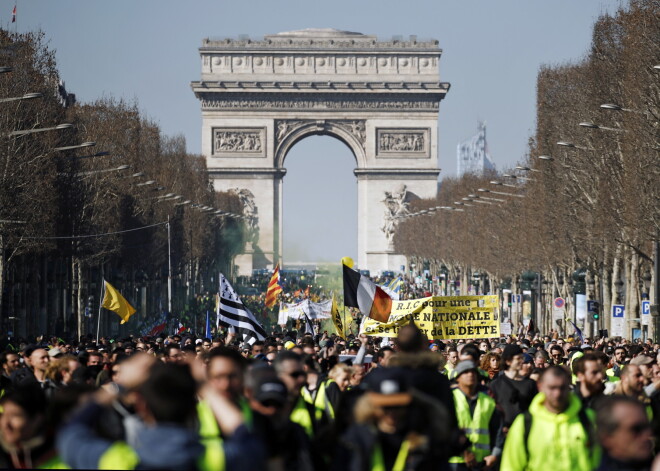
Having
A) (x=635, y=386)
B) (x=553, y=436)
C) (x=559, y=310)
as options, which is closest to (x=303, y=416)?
(x=553, y=436)

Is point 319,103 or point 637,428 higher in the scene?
point 319,103

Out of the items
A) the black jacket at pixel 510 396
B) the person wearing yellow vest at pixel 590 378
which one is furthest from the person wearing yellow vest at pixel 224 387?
the black jacket at pixel 510 396

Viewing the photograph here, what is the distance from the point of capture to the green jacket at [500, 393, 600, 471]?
398 inches

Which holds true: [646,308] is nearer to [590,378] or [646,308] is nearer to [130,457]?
[590,378]

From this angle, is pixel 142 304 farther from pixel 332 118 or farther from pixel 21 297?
pixel 332 118

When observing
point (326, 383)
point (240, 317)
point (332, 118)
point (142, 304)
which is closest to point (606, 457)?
point (326, 383)

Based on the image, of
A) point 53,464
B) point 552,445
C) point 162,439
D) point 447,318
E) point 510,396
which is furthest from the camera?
point 447,318

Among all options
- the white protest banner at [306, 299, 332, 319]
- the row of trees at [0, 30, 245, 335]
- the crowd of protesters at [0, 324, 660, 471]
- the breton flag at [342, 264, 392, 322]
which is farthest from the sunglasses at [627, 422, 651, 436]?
the white protest banner at [306, 299, 332, 319]

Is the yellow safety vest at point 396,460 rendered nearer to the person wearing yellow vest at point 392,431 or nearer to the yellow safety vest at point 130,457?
the person wearing yellow vest at point 392,431

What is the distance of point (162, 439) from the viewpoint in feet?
21.6

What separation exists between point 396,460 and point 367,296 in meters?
16.1

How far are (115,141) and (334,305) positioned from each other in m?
37.6

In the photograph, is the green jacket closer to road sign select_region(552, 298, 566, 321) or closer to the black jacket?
the black jacket

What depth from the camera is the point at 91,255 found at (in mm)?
58781
